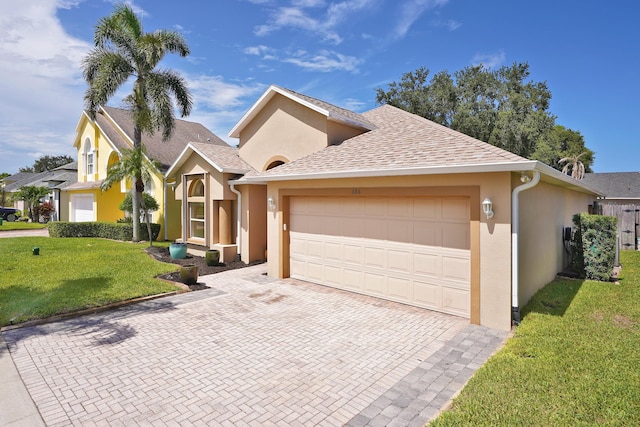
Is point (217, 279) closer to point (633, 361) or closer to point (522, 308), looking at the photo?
point (522, 308)

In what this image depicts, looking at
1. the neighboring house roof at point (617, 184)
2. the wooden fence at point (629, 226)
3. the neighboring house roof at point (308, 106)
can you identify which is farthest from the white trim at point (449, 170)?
the neighboring house roof at point (617, 184)

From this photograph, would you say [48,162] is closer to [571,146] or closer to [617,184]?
[617,184]

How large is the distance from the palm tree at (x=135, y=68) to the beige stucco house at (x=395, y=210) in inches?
246

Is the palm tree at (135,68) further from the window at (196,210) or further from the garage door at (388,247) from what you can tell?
the garage door at (388,247)

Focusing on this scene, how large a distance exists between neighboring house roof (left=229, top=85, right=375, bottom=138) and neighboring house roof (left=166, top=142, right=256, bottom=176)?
51.7 inches

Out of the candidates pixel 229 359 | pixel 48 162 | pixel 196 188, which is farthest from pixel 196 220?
pixel 48 162

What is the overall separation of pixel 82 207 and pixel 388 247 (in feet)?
94.7

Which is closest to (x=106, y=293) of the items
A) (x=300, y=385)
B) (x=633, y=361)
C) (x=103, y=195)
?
(x=300, y=385)

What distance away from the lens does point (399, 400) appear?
4750 millimetres

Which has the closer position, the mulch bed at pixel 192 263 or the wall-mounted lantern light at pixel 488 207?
the wall-mounted lantern light at pixel 488 207

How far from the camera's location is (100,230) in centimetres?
2288

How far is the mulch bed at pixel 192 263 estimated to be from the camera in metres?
11.9

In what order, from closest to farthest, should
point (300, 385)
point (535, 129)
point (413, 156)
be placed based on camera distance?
1. point (300, 385)
2. point (413, 156)
3. point (535, 129)

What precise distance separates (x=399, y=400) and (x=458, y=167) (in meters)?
4.88
